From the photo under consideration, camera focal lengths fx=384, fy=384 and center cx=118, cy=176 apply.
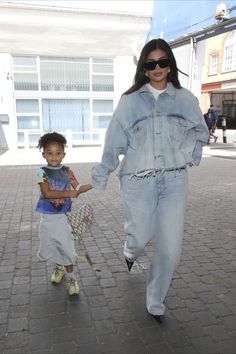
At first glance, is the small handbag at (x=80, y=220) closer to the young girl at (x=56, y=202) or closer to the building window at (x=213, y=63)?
the young girl at (x=56, y=202)

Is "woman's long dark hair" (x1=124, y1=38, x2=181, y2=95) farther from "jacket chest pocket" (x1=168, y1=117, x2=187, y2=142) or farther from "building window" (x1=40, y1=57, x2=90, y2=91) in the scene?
"building window" (x1=40, y1=57, x2=90, y2=91)

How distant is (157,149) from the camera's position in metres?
2.72

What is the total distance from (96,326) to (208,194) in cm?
529

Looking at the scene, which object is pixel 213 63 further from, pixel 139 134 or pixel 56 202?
pixel 139 134

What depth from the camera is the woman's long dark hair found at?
2713mm

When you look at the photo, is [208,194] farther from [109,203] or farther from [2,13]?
[2,13]

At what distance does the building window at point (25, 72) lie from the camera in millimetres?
18219

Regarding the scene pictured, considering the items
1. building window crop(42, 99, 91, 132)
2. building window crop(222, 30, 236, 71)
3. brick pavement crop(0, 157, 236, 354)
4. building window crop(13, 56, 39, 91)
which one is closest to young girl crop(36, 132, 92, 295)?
brick pavement crop(0, 157, 236, 354)

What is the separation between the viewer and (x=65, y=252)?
3330 millimetres

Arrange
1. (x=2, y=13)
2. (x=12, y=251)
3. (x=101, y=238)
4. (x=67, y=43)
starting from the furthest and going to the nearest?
1. (x=67, y=43)
2. (x=2, y=13)
3. (x=101, y=238)
4. (x=12, y=251)

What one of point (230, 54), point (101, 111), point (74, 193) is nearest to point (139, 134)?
point (74, 193)

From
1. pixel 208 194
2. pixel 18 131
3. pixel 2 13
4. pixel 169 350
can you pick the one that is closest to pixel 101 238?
pixel 169 350

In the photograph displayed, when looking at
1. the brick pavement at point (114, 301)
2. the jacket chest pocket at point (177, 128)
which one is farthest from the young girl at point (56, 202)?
the jacket chest pocket at point (177, 128)

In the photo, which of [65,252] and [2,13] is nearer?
[65,252]
